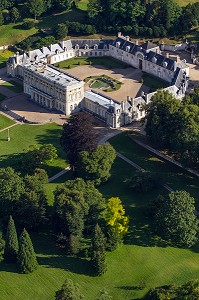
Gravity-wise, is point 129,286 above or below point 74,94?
below

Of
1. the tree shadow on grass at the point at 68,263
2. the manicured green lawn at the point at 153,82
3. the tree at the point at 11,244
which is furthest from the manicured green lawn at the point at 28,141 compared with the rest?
the manicured green lawn at the point at 153,82

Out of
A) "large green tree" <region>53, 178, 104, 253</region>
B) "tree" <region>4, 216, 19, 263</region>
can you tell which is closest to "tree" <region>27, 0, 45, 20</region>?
"large green tree" <region>53, 178, 104, 253</region>

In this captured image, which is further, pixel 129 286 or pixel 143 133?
pixel 143 133

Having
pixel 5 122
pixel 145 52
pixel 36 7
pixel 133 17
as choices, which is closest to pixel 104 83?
pixel 145 52

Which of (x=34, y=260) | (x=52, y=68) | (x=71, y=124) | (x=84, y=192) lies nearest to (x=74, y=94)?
(x=52, y=68)

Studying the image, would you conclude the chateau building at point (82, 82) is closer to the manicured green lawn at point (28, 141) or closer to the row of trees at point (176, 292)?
the manicured green lawn at point (28, 141)

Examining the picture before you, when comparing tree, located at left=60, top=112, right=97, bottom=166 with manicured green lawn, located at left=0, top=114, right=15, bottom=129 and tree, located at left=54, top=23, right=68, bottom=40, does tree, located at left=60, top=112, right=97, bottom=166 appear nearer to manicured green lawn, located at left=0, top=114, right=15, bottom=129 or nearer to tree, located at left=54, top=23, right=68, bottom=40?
manicured green lawn, located at left=0, top=114, right=15, bottom=129

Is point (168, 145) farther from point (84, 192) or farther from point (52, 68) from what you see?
point (52, 68)
